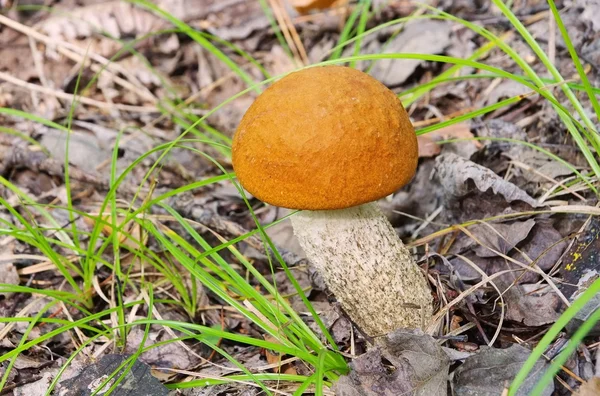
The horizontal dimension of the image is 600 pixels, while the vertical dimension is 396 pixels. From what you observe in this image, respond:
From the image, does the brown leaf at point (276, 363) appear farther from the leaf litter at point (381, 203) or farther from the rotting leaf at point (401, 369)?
the rotting leaf at point (401, 369)

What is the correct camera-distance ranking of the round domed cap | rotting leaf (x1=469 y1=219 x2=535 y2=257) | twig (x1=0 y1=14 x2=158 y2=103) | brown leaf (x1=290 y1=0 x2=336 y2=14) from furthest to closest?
brown leaf (x1=290 y1=0 x2=336 y2=14)
twig (x1=0 y1=14 x2=158 y2=103)
rotting leaf (x1=469 y1=219 x2=535 y2=257)
the round domed cap

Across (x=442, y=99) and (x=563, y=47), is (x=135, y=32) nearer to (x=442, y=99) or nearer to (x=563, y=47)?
(x=442, y=99)

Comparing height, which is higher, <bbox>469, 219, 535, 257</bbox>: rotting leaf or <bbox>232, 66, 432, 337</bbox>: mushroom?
<bbox>232, 66, 432, 337</bbox>: mushroom

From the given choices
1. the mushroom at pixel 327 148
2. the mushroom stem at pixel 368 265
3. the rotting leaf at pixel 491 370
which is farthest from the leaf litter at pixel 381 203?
the mushroom at pixel 327 148

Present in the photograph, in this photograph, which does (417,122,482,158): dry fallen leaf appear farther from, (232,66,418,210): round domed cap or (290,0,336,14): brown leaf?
(290,0,336,14): brown leaf

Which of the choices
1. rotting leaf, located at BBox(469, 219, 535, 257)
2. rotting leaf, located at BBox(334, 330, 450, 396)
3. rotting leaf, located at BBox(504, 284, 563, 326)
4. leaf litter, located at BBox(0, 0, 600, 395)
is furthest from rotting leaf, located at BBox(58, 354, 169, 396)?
rotting leaf, located at BBox(469, 219, 535, 257)

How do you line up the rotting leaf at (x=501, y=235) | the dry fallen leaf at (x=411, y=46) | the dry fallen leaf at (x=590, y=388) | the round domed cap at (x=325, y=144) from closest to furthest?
the dry fallen leaf at (x=590, y=388) < the round domed cap at (x=325, y=144) < the rotting leaf at (x=501, y=235) < the dry fallen leaf at (x=411, y=46)

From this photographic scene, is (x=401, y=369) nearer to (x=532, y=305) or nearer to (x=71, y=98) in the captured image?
(x=532, y=305)

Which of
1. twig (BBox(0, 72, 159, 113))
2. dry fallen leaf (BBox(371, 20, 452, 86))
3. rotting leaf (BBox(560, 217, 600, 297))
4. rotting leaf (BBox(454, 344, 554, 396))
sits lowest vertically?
A: twig (BBox(0, 72, 159, 113))
